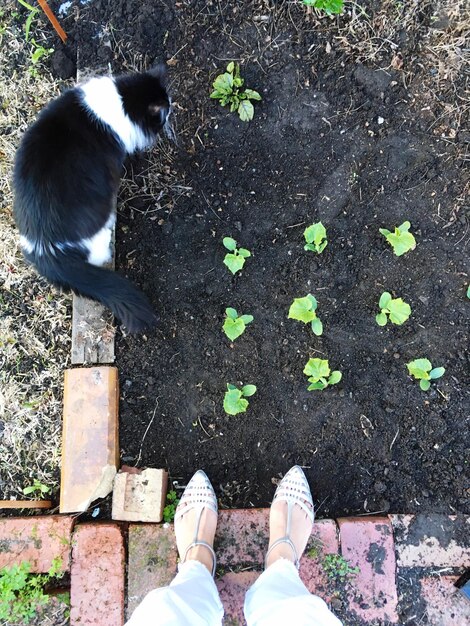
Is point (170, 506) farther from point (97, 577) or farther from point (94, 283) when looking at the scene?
point (94, 283)

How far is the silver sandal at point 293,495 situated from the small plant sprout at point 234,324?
23.5 inches

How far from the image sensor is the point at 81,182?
1713 millimetres

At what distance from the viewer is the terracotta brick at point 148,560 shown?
5.94 ft

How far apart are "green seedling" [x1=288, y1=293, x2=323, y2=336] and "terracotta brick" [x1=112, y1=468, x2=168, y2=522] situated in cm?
84

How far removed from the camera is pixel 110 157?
5.98 feet

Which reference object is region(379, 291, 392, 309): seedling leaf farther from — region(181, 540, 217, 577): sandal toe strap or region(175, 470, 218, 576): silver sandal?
region(181, 540, 217, 577): sandal toe strap

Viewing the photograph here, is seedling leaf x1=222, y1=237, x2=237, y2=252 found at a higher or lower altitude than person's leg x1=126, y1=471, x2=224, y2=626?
higher

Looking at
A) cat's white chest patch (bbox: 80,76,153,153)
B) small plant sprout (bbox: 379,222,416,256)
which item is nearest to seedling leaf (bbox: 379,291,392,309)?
small plant sprout (bbox: 379,222,416,256)

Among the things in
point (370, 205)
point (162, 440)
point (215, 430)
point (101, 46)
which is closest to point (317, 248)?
point (370, 205)

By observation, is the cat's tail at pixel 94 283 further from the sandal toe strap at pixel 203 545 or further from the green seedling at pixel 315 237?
the sandal toe strap at pixel 203 545

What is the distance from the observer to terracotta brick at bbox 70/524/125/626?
1.80 metres

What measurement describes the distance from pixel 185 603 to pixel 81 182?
1.45m

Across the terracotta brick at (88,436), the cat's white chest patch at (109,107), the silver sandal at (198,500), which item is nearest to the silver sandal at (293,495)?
the silver sandal at (198,500)

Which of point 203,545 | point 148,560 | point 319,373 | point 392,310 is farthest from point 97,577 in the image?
point 392,310
